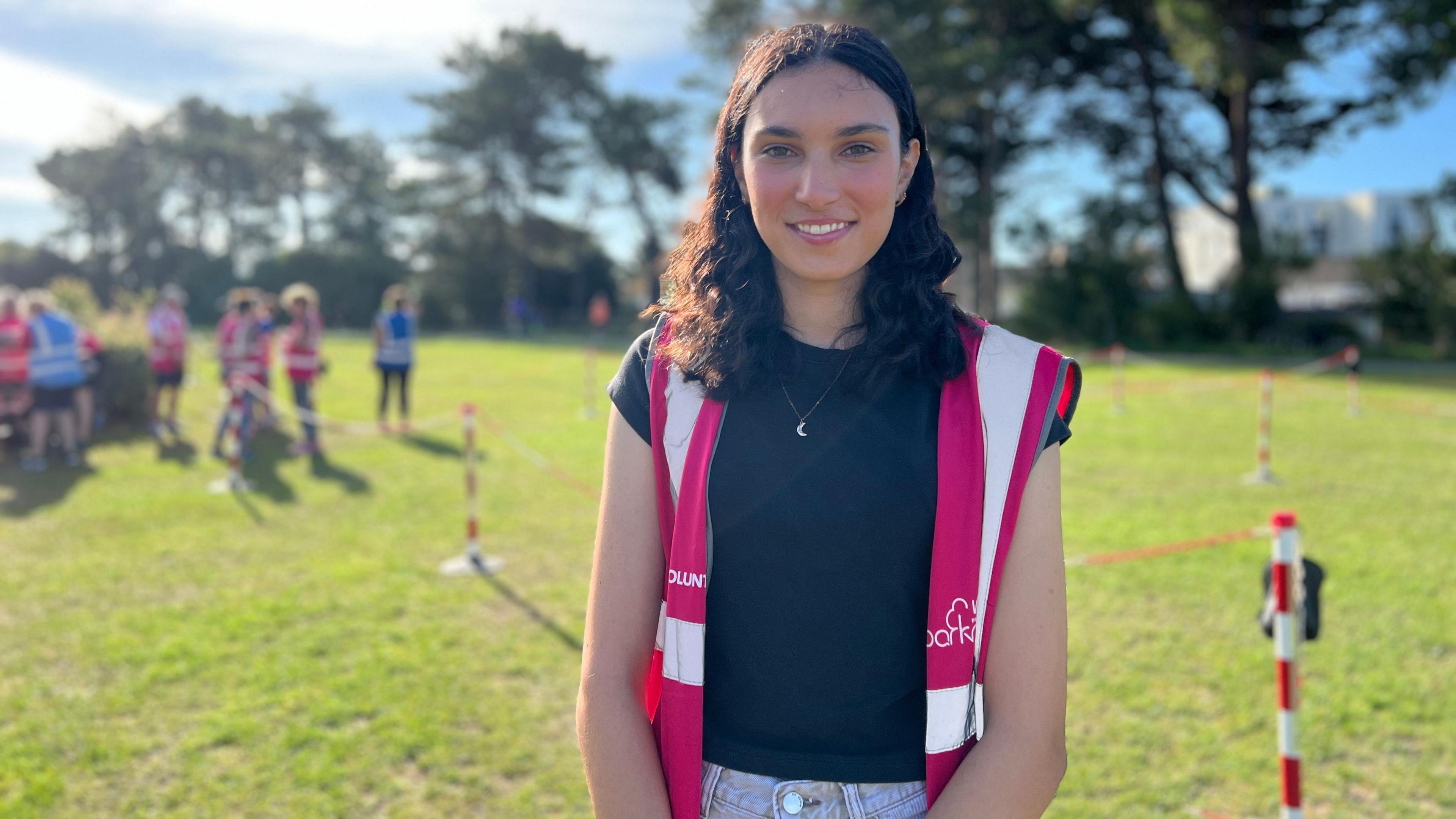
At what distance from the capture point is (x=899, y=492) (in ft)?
4.55

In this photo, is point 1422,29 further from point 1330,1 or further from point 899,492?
point 899,492

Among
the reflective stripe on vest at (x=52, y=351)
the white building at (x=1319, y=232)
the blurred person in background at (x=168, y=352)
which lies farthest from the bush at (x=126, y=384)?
the white building at (x=1319, y=232)

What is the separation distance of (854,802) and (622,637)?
45 centimetres

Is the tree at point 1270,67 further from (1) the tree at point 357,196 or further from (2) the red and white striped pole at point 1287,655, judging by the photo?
(1) the tree at point 357,196

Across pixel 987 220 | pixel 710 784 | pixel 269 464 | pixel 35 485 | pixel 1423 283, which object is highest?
pixel 987 220

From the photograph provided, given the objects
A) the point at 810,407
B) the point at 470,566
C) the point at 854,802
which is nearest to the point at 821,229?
the point at 810,407

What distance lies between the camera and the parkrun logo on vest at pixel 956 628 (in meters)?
1.38

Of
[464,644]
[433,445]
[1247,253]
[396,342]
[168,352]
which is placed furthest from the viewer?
[1247,253]

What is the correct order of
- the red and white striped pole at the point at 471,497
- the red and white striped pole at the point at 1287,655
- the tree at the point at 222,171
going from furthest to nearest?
the tree at the point at 222,171 < the red and white striped pole at the point at 471,497 < the red and white striped pole at the point at 1287,655

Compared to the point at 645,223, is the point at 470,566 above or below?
below

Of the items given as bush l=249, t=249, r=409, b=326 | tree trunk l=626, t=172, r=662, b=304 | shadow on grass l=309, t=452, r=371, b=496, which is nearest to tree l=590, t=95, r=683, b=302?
tree trunk l=626, t=172, r=662, b=304

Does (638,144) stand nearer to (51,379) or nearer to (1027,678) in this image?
(51,379)

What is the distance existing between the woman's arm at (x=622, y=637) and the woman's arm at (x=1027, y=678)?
481 mm

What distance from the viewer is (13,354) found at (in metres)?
10.5
